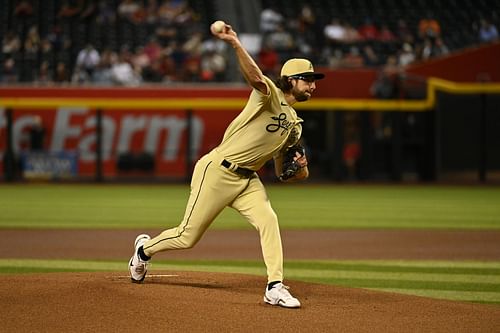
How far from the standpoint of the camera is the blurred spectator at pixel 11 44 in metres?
22.9

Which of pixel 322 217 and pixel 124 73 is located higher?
pixel 124 73

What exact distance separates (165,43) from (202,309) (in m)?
18.6

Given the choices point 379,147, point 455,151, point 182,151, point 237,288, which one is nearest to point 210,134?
point 182,151

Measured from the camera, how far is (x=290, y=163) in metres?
6.37

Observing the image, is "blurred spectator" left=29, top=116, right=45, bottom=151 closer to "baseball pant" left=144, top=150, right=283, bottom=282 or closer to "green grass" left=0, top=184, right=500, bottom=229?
"green grass" left=0, top=184, right=500, bottom=229

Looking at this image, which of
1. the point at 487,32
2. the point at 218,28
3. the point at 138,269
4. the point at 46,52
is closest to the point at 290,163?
the point at 218,28

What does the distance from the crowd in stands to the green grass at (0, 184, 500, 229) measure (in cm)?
321

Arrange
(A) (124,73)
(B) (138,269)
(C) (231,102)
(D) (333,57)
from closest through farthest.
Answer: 1. (B) (138,269)
2. (C) (231,102)
3. (A) (124,73)
4. (D) (333,57)

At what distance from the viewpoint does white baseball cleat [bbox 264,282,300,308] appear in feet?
19.5

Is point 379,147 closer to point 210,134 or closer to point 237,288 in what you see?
point 210,134

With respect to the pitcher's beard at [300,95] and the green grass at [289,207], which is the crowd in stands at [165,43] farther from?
the pitcher's beard at [300,95]

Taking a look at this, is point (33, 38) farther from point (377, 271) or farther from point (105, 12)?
point (377, 271)

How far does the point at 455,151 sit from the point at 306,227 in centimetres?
1148

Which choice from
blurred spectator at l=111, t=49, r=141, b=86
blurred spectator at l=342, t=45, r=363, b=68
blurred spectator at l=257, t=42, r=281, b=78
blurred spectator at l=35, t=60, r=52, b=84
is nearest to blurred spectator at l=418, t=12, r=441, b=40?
blurred spectator at l=342, t=45, r=363, b=68
